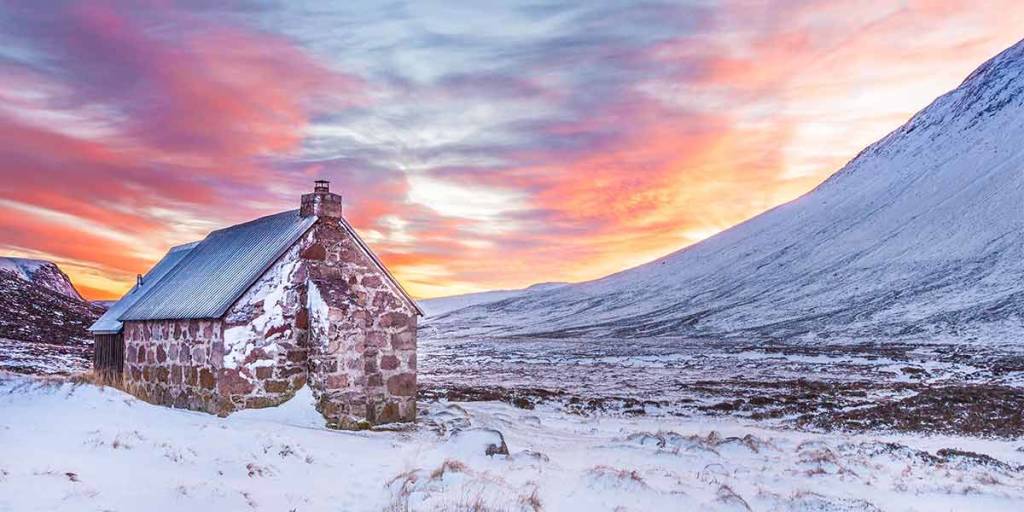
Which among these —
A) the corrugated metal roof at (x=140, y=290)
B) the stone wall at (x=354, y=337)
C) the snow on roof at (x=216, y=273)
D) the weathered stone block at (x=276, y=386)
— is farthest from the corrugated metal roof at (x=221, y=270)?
the weathered stone block at (x=276, y=386)

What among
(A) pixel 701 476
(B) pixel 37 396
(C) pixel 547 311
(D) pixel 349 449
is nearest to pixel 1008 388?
(A) pixel 701 476

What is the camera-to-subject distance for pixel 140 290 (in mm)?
26812

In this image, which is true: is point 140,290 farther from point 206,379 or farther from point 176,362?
point 206,379

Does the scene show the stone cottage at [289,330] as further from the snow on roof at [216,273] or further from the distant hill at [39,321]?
the distant hill at [39,321]

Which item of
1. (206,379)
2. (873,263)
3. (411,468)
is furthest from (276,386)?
(873,263)

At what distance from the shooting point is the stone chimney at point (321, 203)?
21.2 m

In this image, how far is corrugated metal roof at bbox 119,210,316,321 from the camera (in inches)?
782

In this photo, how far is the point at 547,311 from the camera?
155 m

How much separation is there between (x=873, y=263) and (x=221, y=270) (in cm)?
11526

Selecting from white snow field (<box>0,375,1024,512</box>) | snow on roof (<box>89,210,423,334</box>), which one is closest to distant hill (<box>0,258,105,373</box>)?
snow on roof (<box>89,210,423,334</box>)

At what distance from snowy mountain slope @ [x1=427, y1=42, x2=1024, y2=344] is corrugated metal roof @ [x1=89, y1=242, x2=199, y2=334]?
71624mm

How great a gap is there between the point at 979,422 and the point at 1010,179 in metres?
118

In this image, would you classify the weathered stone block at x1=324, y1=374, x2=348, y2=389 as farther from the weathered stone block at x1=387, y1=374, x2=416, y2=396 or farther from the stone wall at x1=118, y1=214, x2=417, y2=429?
the weathered stone block at x1=387, y1=374, x2=416, y2=396

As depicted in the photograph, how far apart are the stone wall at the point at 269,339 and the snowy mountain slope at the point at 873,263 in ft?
236
